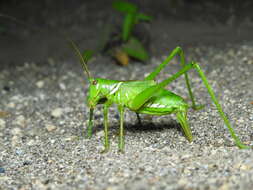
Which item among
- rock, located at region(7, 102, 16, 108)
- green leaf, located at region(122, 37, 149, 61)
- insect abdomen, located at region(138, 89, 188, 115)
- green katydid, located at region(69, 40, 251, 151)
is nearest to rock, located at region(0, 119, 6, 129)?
rock, located at region(7, 102, 16, 108)

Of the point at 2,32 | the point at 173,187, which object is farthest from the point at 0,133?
the point at 2,32

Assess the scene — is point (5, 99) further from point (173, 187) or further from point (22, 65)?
point (173, 187)

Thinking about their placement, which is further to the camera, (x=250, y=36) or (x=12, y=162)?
(x=250, y=36)

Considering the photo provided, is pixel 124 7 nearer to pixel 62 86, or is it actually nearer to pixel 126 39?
pixel 126 39

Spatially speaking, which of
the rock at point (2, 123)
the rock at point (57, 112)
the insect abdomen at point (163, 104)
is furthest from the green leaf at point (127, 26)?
the insect abdomen at point (163, 104)

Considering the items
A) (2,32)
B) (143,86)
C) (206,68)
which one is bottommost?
(143,86)
